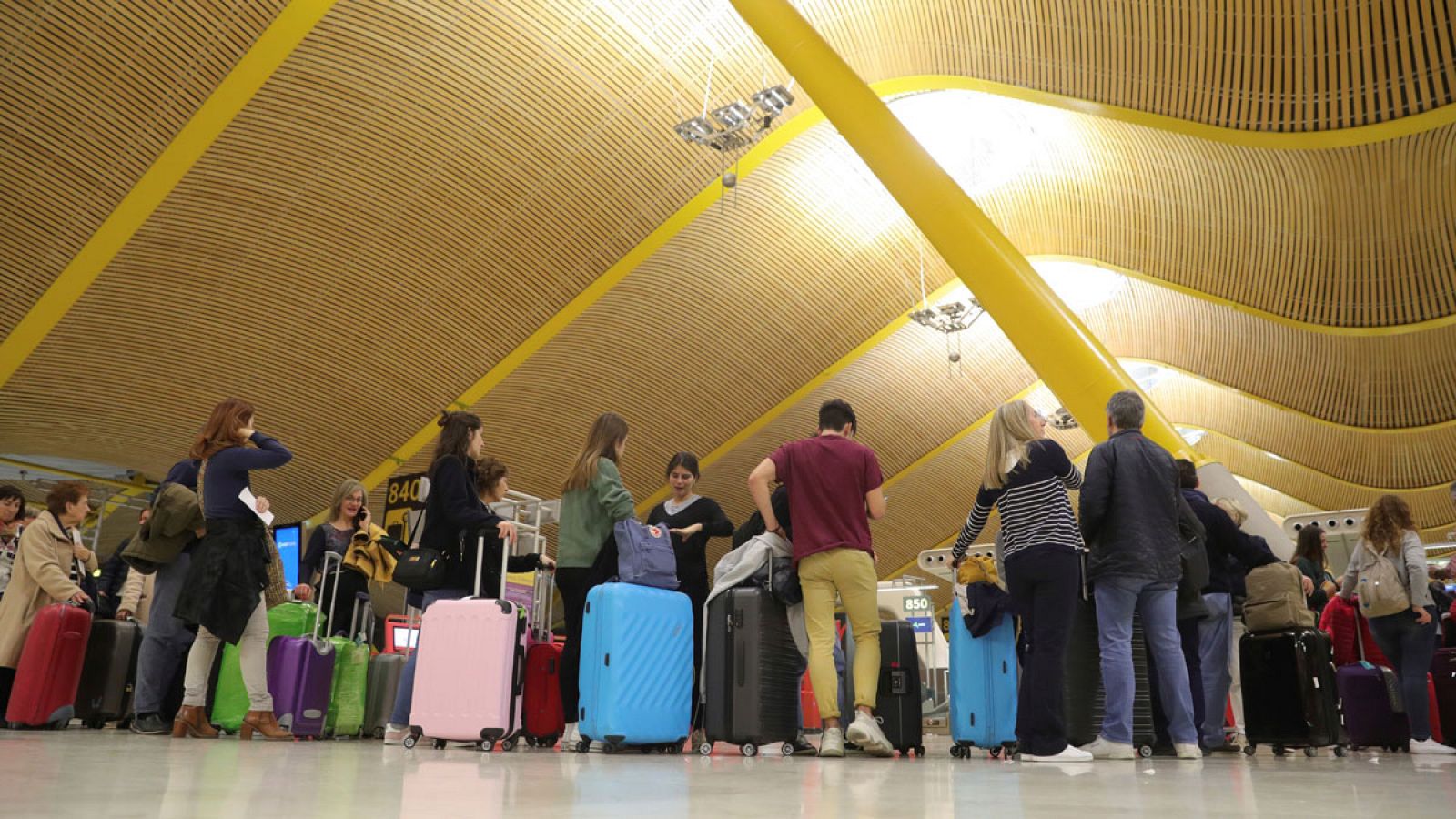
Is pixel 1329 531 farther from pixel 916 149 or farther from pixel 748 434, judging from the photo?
pixel 748 434

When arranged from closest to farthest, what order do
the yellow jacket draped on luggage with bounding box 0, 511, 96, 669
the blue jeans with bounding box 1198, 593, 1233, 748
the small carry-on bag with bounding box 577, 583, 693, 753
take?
1. the small carry-on bag with bounding box 577, 583, 693, 753
2. the blue jeans with bounding box 1198, 593, 1233, 748
3. the yellow jacket draped on luggage with bounding box 0, 511, 96, 669

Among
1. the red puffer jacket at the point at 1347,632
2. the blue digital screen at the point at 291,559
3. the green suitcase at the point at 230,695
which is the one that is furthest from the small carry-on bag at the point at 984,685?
the blue digital screen at the point at 291,559

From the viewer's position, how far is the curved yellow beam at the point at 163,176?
13453 millimetres

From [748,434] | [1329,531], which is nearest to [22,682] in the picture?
[1329,531]

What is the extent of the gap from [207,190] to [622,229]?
607cm

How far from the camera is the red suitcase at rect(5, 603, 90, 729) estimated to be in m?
6.77

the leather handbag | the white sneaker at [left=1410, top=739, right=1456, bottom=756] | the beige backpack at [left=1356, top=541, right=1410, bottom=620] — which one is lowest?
the white sneaker at [left=1410, top=739, right=1456, bottom=756]

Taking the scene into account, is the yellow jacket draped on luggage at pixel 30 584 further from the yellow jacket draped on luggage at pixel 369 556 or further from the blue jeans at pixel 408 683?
the blue jeans at pixel 408 683

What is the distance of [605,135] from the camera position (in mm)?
16578

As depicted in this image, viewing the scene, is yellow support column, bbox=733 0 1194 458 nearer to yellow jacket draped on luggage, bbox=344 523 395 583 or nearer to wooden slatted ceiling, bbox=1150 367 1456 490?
yellow jacket draped on luggage, bbox=344 523 395 583

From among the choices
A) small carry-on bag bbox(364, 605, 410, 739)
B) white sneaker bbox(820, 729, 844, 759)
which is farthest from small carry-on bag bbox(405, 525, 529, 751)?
small carry-on bag bbox(364, 605, 410, 739)

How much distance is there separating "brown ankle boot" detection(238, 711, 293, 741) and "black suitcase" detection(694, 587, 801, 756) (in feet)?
7.39

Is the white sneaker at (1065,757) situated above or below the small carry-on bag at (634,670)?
below

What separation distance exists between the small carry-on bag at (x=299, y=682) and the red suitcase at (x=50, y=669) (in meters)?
1.48
